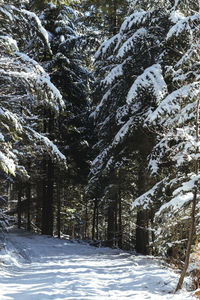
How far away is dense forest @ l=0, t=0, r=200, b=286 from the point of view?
6.22m

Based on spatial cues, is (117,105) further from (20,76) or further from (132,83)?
(20,76)

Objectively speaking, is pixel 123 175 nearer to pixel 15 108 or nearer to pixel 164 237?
pixel 15 108

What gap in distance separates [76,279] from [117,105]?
760cm

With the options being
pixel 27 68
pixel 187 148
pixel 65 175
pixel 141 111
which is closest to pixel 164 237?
pixel 187 148

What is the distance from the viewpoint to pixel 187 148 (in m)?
5.43

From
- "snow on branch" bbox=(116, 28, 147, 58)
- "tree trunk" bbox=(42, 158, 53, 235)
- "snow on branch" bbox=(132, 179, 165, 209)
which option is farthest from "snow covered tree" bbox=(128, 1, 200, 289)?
"tree trunk" bbox=(42, 158, 53, 235)

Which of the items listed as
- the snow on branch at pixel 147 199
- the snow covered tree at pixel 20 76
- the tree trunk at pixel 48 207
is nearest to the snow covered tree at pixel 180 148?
the snow on branch at pixel 147 199

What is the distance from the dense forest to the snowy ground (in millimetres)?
821

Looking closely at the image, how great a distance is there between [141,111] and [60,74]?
6401 millimetres

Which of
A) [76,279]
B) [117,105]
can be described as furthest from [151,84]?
[76,279]

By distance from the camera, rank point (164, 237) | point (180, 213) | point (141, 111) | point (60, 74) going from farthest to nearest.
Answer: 1. point (60, 74)
2. point (141, 111)
3. point (164, 237)
4. point (180, 213)

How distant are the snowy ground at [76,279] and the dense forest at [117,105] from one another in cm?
82

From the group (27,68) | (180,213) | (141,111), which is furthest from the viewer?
(141,111)

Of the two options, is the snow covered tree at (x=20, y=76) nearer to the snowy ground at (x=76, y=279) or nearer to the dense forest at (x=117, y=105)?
the dense forest at (x=117, y=105)
